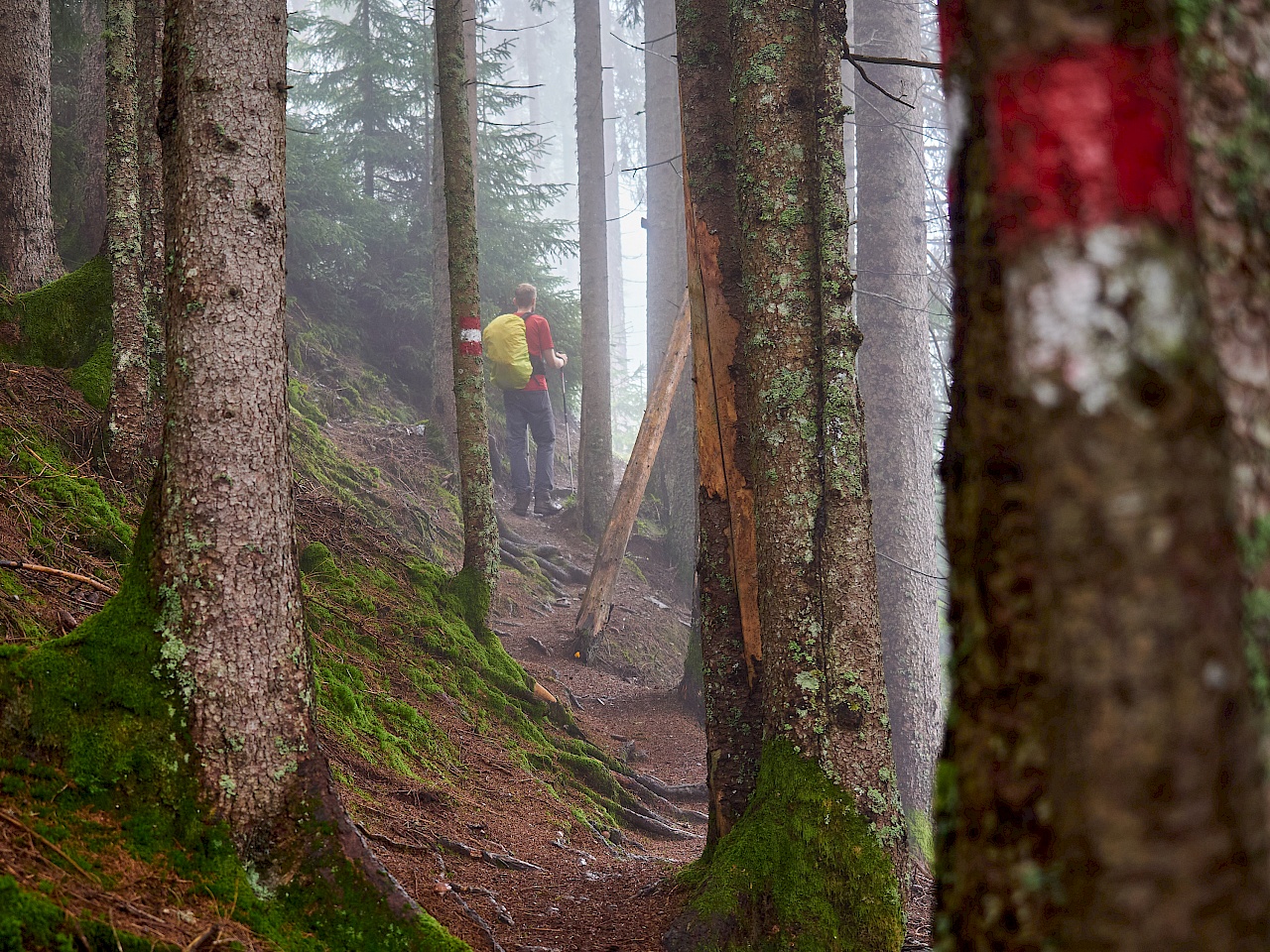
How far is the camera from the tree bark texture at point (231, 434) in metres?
2.79

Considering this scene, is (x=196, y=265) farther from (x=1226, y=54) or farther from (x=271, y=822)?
(x=1226, y=54)

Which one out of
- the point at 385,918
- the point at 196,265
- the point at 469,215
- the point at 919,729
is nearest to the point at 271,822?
the point at 385,918

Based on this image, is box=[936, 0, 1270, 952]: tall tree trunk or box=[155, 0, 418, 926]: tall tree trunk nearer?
box=[936, 0, 1270, 952]: tall tree trunk

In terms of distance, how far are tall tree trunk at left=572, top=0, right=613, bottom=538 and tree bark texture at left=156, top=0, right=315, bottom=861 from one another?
10460mm

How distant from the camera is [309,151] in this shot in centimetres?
1528

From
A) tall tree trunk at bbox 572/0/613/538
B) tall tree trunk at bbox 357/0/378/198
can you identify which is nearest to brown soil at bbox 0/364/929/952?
tall tree trunk at bbox 572/0/613/538

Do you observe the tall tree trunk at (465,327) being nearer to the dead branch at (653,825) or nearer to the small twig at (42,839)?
the dead branch at (653,825)

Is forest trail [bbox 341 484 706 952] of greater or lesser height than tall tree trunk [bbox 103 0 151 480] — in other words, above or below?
below

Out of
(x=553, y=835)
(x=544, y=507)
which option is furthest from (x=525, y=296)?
(x=553, y=835)

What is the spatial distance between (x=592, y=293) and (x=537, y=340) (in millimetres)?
1781

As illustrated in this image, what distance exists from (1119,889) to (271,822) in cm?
262

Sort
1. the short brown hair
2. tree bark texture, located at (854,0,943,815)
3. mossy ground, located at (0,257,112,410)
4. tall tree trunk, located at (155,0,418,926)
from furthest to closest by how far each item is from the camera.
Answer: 1. the short brown hair
2. tree bark texture, located at (854,0,943,815)
3. mossy ground, located at (0,257,112,410)
4. tall tree trunk, located at (155,0,418,926)

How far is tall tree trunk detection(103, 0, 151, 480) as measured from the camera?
5.18m

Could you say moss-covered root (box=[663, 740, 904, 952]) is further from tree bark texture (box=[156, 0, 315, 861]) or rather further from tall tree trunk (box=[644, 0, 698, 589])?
tall tree trunk (box=[644, 0, 698, 589])
